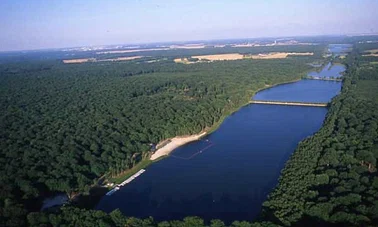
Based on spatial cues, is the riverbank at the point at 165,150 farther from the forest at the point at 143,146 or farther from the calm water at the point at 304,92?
the calm water at the point at 304,92

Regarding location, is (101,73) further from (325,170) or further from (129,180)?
(325,170)

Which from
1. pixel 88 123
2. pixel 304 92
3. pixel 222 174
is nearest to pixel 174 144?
pixel 222 174

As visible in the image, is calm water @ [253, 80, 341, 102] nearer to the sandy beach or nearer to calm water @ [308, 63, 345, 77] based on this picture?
calm water @ [308, 63, 345, 77]

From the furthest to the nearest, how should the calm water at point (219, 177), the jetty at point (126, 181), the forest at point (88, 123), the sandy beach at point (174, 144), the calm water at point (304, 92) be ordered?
the calm water at point (304, 92), the sandy beach at point (174, 144), the jetty at point (126, 181), the forest at point (88, 123), the calm water at point (219, 177)

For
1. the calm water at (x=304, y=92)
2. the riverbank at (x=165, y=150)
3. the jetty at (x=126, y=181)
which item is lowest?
the jetty at (x=126, y=181)

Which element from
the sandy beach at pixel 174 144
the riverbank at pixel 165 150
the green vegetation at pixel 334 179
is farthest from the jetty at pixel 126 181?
the green vegetation at pixel 334 179

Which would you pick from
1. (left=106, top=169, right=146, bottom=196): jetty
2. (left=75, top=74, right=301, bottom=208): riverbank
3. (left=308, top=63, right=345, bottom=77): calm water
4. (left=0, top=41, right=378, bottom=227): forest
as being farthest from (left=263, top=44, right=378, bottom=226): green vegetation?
(left=308, top=63, right=345, bottom=77): calm water

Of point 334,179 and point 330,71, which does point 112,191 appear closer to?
point 334,179
